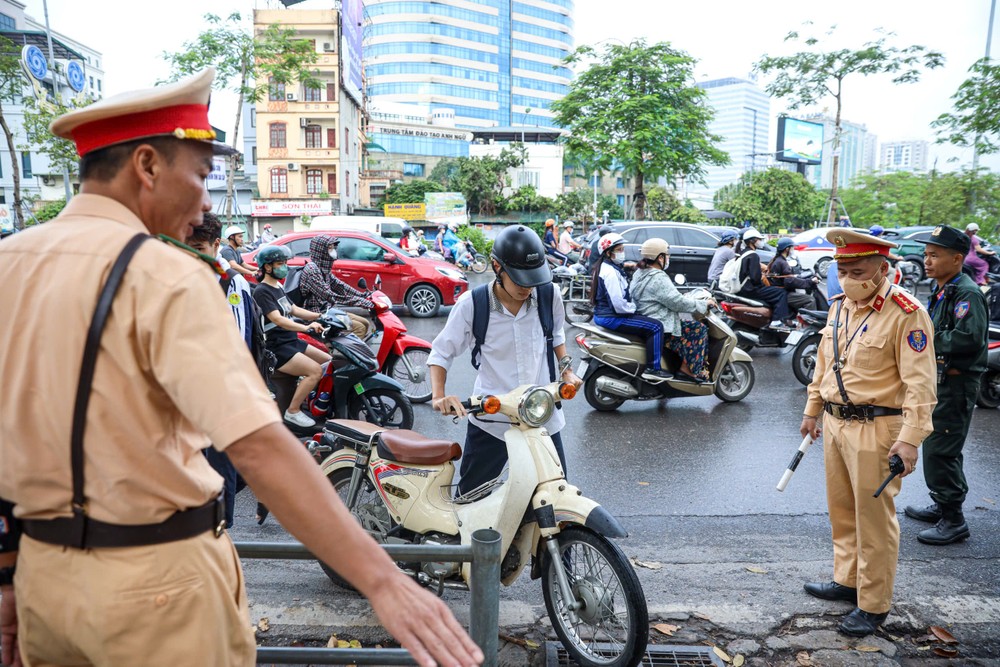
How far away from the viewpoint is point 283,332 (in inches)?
247

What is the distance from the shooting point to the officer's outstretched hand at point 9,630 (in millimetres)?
1487

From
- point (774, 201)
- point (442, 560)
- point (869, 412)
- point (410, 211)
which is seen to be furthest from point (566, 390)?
point (774, 201)

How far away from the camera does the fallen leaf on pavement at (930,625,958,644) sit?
3416 millimetres

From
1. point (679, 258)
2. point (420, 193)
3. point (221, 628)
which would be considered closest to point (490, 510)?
point (221, 628)

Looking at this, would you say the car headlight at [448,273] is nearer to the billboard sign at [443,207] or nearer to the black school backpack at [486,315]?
the black school backpack at [486,315]

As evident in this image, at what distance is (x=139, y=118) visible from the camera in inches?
Result: 52.5

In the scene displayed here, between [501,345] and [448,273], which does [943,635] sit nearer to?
[501,345]

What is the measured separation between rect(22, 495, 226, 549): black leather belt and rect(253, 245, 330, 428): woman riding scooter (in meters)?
4.89

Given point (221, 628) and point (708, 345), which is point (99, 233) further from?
point (708, 345)

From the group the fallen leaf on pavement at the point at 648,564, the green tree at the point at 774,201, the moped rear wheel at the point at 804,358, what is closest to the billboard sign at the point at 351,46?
the green tree at the point at 774,201

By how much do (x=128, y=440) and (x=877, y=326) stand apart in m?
3.45

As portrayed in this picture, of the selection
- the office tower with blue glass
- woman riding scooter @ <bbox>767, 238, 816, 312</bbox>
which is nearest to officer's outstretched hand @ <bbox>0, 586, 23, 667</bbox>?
woman riding scooter @ <bbox>767, 238, 816, 312</bbox>

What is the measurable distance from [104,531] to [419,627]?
0.58 m

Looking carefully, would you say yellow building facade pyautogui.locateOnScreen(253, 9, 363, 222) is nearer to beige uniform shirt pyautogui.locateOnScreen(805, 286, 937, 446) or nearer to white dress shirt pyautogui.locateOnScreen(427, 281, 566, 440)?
white dress shirt pyautogui.locateOnScreen(427, 281, 566, 440)
